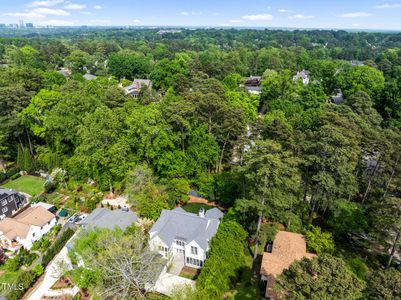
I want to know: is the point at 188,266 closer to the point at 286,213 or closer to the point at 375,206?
the point at 286,213

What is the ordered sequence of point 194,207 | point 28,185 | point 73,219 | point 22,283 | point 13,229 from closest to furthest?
point 22,283 → point 13,229 → point 73,219 → point 194,207 → point 28,185

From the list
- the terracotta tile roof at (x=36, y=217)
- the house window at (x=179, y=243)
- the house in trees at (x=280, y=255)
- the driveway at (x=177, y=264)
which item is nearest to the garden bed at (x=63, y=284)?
the terracotta tile roof at (x=36, y=217)

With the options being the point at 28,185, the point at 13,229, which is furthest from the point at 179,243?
the point at 28,185

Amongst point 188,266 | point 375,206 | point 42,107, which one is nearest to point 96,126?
point 42,107

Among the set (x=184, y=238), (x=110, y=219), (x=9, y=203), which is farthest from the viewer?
(x=9, y=203)

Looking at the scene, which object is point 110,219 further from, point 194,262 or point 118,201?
point 194,262
